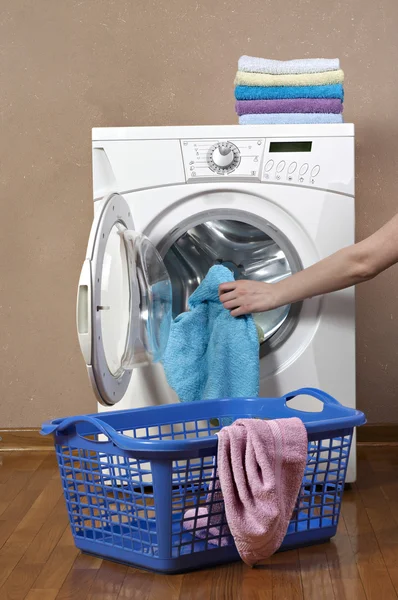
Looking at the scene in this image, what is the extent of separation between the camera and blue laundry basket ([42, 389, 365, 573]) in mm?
1399

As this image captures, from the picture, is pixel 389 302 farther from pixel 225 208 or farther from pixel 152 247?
pixel 152 247

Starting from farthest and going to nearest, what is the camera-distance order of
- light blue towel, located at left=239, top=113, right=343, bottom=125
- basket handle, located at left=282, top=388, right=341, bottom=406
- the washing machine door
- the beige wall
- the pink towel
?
the beige wall → light blue towel, located at left=239, top=113, right=343, bottom=125 → basket handle, located at left=282, top=388, right=341, bottom=406 → the washing machine door → the pink towel

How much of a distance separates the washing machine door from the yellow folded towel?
47 centimetres

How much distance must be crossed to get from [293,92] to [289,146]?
0.16 m

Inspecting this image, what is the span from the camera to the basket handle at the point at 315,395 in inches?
66.9

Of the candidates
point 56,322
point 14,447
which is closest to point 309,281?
point 56,322

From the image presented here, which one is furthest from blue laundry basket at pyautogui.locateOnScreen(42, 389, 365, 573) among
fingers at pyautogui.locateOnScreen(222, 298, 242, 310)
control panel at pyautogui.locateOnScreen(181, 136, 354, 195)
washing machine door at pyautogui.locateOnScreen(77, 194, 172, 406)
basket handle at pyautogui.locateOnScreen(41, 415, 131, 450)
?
control panel at pyautogui.locateOnScreen(181, 136, 354, 195)

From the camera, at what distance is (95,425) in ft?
4.76

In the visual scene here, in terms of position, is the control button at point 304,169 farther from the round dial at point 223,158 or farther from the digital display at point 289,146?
the round dial at point 223,158

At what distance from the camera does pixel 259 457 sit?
136 cm

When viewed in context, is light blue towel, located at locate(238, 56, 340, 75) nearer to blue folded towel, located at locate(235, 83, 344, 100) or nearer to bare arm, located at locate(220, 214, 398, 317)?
blue folded towel, located at locate(235, 83, 344, 100)

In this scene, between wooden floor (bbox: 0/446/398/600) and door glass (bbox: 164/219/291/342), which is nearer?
wooden floor (bbox: 0/446/398/600)

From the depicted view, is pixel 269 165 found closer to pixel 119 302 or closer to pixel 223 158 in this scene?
pixel 223 158

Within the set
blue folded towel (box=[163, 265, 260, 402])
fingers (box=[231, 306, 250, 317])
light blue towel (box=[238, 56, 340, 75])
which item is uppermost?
light blue towel (box=[238, 56, 340, 75])
